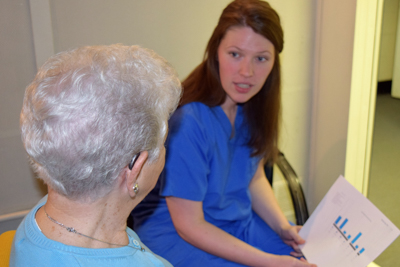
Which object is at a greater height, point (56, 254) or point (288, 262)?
point (56, 254)

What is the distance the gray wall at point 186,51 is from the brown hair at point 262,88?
411 millimetres

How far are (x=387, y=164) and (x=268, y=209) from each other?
2.93 feet

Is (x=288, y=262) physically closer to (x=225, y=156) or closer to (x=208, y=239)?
(x=208, y=239)

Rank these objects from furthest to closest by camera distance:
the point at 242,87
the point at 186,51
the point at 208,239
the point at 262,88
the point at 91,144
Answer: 1. the point at 186,51
2. the point at 262,88
3. the point at 242,87
4. the point at 208,239
5. the point at 91,144

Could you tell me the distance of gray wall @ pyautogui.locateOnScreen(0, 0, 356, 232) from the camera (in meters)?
1.55

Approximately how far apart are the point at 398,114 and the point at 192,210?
1.32 meters

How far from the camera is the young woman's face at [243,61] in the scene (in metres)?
1.34

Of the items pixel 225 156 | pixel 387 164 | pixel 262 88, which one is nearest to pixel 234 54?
pixel 262 88

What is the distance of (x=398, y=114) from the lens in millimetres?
1938

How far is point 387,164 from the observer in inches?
81.7

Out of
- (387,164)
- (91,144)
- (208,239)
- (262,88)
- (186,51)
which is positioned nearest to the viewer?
(91,144)

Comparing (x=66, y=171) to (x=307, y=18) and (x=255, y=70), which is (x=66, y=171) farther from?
(x=307, y=18)

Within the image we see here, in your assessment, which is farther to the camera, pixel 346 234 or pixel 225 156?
pixel 225 156

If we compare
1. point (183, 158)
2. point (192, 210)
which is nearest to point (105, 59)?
point (183, 158)
